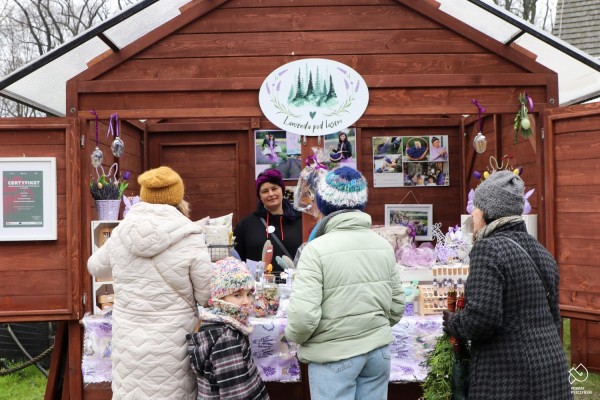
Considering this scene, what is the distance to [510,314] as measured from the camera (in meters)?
2.79

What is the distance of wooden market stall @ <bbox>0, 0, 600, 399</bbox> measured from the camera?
14.8ft

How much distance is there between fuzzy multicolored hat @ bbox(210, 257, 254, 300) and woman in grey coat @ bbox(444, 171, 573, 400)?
1.12m

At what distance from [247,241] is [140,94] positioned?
4.87 ft

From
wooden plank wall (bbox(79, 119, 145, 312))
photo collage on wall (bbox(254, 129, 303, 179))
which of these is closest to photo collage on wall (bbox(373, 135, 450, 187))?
photo collage on wall (bbox(254, 129, 303, 179))

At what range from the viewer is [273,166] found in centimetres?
657

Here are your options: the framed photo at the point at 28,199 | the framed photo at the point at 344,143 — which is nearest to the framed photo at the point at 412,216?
the framed photo at the point at 344,143

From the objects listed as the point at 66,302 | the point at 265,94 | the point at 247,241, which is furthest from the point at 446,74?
the point at 66,302

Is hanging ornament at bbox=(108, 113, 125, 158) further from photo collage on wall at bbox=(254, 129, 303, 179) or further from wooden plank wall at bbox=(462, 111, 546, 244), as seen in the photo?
wooden plank wall at bbox=(462, 111, 546, 244)

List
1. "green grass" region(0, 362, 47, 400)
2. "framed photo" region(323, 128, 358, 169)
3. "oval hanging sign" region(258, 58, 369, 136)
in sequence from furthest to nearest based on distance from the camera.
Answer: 1. "framed photo" region(323, 128, 358, 169)
2. "green grass" region(0, 362, 47, 400)
3. "oval hanging sign" region(258, 58, 369, 136)

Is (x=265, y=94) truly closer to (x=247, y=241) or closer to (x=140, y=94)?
(x=140, y=94)

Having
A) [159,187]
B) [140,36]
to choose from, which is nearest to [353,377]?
[159,187]

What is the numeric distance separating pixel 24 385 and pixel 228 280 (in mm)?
3725

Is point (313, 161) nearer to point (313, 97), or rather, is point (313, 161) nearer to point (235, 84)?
point (313, 97)

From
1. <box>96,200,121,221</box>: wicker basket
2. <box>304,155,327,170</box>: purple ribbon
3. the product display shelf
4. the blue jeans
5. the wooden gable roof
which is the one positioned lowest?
the blue jeans
